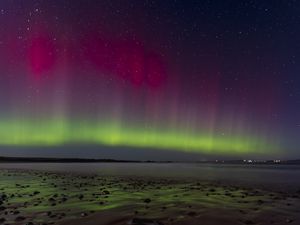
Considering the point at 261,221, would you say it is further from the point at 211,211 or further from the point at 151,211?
the point at 151,211

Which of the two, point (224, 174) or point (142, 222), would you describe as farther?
point (224, 174)

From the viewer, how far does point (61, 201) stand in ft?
68.6

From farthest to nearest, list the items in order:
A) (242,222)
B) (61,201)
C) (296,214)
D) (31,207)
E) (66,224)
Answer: (61,201), (31,207), (296,214), (242,222), (66,224)

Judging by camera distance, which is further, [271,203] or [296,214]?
[271,203]

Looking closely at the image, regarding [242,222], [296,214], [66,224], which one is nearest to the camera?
[66,224]

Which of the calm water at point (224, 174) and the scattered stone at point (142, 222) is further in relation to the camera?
the calm water at point (224, 174)

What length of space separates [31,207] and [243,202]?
458 inches

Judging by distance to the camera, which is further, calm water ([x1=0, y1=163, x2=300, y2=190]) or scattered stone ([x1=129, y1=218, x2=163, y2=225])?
calm water ([x1=0, y1=163, x2=300, y2=190])

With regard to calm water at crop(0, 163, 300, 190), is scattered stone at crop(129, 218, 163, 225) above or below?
above

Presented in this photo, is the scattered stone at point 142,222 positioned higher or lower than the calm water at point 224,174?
higher

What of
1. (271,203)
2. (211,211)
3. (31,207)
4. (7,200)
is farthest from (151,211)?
(7,200)

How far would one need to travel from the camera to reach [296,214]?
16.9 meters

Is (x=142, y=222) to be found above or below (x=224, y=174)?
above

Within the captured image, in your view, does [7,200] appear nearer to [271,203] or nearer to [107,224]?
[107,224]
